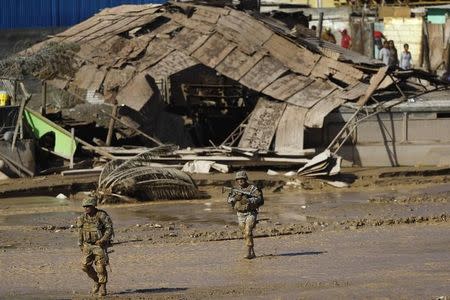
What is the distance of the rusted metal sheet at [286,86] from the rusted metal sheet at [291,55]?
229mm

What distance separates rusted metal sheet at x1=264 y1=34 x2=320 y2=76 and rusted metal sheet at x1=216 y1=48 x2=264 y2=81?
1.50ft

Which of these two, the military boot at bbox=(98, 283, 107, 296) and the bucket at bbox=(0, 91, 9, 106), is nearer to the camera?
the military boot at bbox=(98, 283, 107, 296)

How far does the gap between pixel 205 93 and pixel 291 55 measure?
2.36m

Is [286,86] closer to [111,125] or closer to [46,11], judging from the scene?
[111,125]

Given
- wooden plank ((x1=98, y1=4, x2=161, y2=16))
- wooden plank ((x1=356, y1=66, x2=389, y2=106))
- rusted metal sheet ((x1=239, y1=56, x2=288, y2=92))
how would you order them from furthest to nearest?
wooden plank ((x1=98, y1=4, x2=161, y2=16))
rusted metal sheet ((x1=239, y1=56, x2=288, y2=92))
wooden plank ((x1=356, y1=66, x2=389, y2=106))

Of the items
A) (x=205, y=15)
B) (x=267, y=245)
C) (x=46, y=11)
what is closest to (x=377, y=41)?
(x=205, y=15)

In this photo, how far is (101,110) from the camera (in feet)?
101

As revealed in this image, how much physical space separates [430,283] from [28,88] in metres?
22.1

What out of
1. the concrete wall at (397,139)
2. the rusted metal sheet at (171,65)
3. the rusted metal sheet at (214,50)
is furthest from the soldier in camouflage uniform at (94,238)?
the rusted metal sheet at (214,50)

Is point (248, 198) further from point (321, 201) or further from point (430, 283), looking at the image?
point (321, 201)

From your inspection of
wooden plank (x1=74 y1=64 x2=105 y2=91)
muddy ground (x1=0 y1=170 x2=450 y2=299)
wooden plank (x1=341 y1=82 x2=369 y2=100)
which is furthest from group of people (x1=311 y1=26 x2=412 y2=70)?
wooden plank (x1=74 y1=64 x2=105 y2=91)

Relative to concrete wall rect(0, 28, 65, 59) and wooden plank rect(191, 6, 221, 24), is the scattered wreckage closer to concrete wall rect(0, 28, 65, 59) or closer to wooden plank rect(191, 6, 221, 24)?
wooden plank rect(191, 6, 221, 24)

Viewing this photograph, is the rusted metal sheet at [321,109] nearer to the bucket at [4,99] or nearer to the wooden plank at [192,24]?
the wooden plank at [192,24]

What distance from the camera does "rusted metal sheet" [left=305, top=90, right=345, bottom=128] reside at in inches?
1062
